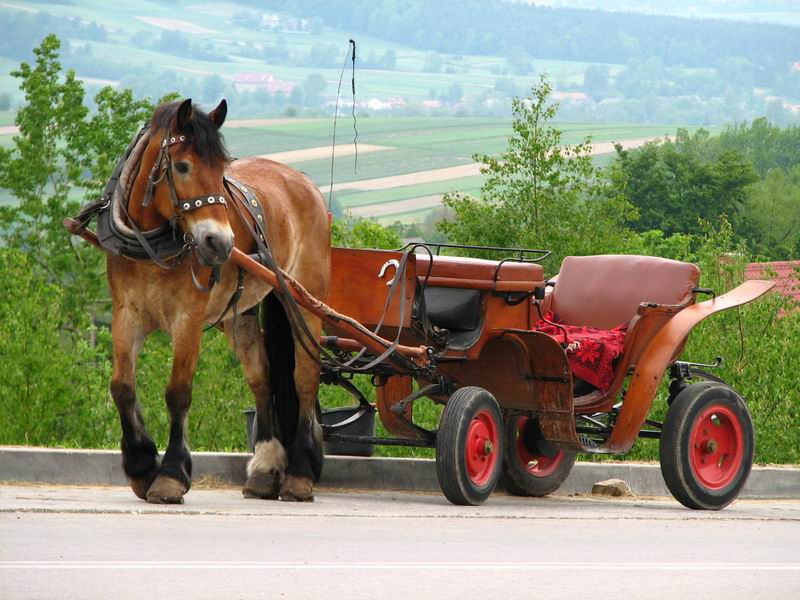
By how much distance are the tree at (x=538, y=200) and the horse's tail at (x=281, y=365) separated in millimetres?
20459

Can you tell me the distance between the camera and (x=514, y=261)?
1140cm

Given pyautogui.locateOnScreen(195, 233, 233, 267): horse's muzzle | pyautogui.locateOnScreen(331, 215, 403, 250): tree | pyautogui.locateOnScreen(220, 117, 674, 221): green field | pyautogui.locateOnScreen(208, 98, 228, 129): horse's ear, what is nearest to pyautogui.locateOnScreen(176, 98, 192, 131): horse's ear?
pyautogui.locateOnScreen(208, 98, 228, 129): horse's ear

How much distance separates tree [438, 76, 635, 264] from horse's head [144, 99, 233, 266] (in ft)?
72.8

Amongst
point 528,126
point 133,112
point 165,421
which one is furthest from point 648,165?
point 165,421

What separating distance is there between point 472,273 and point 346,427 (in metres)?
1.79

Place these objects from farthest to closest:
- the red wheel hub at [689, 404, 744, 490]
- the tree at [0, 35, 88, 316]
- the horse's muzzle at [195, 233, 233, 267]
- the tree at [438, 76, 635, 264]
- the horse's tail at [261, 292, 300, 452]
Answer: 1. the tree at [0, 35, 88, 316]
2. the tree at [438, 76, 635, 264]
3. the red wheel hub at [689, 404, 744, 490]
4. the horse's tail at [261, 292, 300, 452]
5. the horse's muzzle at [195, 233, 233, 267]

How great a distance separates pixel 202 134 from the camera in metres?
9.62

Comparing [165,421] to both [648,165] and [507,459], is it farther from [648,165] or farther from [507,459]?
[648,165]

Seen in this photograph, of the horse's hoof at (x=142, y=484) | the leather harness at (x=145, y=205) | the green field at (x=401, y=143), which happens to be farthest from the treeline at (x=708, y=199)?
the horse's hoof at (x=142, y=484)

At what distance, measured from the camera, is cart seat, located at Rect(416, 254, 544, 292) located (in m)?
10.9

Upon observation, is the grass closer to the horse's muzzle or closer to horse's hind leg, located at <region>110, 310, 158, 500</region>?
horse's hind leg, located at <region>110, 310, 158, 500</region>

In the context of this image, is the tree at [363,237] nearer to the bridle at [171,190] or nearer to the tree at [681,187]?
the tree at [681,187]

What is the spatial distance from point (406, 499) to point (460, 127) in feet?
501

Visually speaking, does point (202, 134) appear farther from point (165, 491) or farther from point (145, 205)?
point (165, 491)
